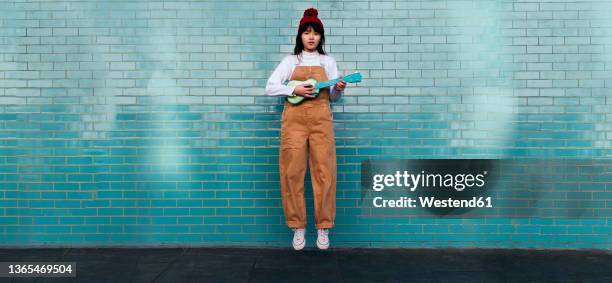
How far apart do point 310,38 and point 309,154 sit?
3.26 feet

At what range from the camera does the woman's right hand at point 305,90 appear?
4895 millimetres

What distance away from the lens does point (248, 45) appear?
5.50 metres

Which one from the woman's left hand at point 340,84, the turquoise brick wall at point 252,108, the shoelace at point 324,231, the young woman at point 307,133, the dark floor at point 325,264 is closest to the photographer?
the dark floor at point 325,264

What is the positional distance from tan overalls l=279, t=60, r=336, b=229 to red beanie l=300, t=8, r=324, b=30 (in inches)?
15.0

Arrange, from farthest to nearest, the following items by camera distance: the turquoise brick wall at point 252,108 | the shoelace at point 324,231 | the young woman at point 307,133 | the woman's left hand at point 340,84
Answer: the turquoise brick wall at point 252,108 → the shoelace at point 324,231 → the young woman at point 307,133 → the woman's left hand at point 340,84

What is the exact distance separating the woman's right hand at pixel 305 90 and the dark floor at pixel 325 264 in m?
1.38

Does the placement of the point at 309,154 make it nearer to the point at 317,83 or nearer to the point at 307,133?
the point at 307,133

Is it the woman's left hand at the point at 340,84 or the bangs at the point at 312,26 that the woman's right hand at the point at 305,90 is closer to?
the woman's left hand at the point at 340,84

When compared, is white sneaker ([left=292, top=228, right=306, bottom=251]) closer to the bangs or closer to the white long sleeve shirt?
the white long sleeve shirt

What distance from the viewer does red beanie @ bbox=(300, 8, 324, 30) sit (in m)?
5.01

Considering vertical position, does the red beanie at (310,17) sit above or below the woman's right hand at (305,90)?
above

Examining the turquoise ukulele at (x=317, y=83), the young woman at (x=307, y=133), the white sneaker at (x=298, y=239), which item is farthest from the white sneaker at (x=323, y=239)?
the turquoise ukulele at (x=317, y=83)

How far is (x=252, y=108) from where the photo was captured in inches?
217

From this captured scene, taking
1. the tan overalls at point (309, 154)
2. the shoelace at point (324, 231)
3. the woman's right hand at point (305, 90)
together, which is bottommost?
the shoelace at point (324, 231)
